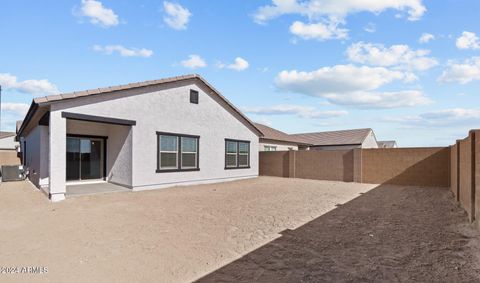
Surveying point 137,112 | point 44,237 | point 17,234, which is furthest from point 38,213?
point 137,112

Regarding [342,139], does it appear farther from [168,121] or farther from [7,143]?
[7,143]

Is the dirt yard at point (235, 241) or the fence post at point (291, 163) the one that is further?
the fence post at point (291, 163)

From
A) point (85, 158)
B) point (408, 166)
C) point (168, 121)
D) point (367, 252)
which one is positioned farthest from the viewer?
point (408, 166)

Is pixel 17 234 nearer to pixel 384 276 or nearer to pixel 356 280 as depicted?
pixel 356 280

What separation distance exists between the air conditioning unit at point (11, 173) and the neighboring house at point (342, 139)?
24.2 metres

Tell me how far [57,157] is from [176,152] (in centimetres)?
509

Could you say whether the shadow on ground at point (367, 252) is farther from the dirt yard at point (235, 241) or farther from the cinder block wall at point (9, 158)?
the cinder block wall at point (9, 158)

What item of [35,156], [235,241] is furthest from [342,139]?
[235,241]

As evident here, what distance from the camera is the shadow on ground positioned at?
4.14 m

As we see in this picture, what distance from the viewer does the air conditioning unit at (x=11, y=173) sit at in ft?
53.0

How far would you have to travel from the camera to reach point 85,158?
45.3 feet

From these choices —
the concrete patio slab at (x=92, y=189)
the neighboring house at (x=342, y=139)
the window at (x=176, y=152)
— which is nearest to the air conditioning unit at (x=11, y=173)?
the concrete patio slab at (x=92, y=189)

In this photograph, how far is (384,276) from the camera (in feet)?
13.5

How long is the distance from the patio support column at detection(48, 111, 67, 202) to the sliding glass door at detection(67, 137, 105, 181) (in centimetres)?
369
